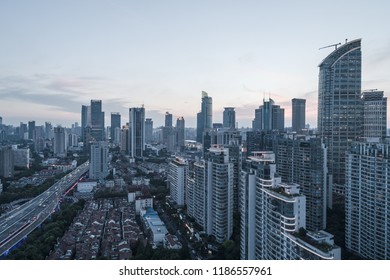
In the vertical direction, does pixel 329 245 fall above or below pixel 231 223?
above

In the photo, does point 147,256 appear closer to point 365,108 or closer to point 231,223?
point 231,223

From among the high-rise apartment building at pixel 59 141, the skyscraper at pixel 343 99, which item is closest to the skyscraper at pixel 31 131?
the high-rise apartment building at pixel 59 141

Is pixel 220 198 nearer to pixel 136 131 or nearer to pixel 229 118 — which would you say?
pixel 229 118

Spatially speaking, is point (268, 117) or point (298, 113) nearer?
point (298, 113)

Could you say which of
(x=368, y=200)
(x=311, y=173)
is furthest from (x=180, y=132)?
(x=368, y=200)

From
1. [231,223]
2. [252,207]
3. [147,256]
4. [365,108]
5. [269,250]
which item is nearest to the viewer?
[269,250]

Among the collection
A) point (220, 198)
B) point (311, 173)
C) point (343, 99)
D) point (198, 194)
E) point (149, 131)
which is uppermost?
point (343, 99)

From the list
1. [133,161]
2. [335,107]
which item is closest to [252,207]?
[335,107]
